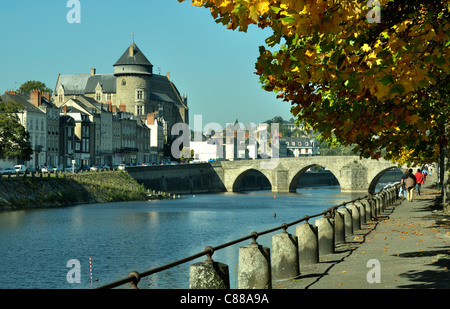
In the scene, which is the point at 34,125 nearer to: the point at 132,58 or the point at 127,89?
the point at 127,89

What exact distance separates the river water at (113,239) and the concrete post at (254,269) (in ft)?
26.8

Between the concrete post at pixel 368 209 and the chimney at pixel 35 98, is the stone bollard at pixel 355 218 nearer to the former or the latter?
the concrete post at pixel 368 209

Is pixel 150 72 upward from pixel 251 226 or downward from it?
upward

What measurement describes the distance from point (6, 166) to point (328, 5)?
87.1m

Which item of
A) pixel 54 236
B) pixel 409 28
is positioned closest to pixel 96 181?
pixel 54 236

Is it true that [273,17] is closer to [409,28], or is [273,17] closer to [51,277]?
[409,28]

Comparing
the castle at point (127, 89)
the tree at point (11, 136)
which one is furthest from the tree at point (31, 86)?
the tree at point (11, 136)

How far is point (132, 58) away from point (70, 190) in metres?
85.8

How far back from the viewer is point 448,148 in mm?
24078

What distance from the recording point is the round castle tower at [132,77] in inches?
6127

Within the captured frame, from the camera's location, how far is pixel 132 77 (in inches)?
6132

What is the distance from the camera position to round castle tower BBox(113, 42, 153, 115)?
511 feet

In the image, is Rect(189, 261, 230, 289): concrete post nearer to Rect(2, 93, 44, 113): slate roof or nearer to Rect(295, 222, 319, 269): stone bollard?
Rect(295, 222, 319, 269): stone bollard

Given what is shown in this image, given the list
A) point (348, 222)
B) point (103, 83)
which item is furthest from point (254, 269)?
point (103, 83)
